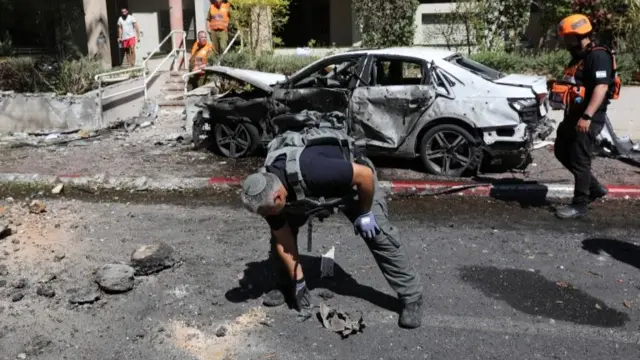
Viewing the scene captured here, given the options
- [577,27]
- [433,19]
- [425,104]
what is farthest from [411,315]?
[433,19]

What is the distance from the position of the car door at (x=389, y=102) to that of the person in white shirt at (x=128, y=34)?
992 cm

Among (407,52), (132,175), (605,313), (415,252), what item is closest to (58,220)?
(132,175)

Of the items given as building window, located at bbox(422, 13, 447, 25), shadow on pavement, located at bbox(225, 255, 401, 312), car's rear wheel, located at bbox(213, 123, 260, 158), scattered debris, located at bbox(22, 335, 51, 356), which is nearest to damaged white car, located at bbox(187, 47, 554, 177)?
car's rear wheel, located at bbox(213, 123, 260, 158)

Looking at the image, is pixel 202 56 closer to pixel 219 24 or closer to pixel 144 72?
pixel 219 24

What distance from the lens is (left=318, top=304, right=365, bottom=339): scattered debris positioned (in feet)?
13.1

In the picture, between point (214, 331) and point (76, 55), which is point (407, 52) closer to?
point (214, 331)

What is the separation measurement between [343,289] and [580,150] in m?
2.90

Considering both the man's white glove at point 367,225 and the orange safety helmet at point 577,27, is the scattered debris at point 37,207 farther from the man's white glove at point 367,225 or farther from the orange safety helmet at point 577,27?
the orange safety helmet at point 577,27

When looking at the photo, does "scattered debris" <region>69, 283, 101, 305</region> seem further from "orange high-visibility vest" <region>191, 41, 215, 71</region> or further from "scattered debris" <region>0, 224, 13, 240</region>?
"orange high-visibility vest" <region>191, 41, 215, 71</region>

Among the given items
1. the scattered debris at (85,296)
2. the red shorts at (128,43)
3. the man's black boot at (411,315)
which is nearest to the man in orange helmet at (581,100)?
the man's black boot at (411,315)

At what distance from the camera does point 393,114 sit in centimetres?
766

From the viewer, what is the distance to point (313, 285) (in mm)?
4711

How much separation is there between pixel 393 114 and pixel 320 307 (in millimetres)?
3894

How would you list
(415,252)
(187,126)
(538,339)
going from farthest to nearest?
(187,126) → (415,252) → (538,339)
